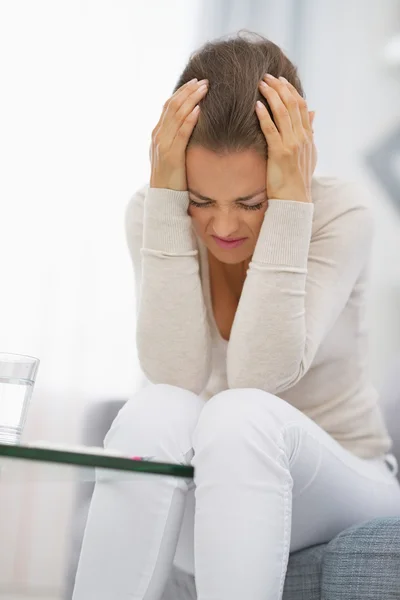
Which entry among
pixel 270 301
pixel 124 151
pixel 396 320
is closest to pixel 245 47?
pixel 270 301

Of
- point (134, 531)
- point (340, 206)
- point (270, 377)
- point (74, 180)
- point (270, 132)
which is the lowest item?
point (134, 531)

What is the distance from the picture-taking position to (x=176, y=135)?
1.10 meters

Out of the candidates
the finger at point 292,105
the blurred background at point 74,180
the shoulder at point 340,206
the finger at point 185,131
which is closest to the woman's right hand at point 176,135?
the finger at point 185,131

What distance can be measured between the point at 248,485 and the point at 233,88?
0.55m

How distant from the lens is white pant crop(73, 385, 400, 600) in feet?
2.60

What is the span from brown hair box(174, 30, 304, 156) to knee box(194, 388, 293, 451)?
1.14ft

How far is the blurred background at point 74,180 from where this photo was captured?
221cm

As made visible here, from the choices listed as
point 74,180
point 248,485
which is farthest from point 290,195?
point 74,180

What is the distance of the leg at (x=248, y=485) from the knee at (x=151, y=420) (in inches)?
1.7

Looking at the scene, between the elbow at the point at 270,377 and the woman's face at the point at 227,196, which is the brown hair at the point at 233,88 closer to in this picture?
the woman's face at the point at 227,196

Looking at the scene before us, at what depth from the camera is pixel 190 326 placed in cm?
113

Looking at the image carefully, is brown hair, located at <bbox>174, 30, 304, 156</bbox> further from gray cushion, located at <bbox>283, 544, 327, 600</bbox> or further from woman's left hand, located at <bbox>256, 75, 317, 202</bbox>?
gray cushion, located at <bbox>283, 544, 327, 600</bbox>

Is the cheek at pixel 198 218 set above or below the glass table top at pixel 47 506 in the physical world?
above

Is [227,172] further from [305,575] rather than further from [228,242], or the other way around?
[305,575]
